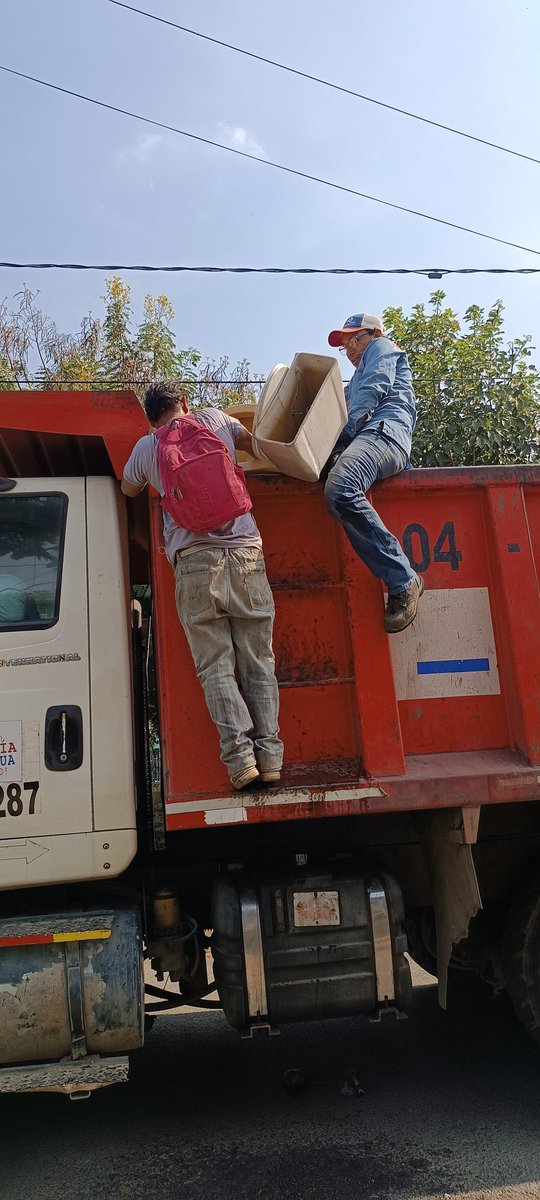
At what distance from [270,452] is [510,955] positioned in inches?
96.7

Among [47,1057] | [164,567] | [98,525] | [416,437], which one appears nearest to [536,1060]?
[47,1057]

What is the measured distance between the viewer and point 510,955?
3.75 m

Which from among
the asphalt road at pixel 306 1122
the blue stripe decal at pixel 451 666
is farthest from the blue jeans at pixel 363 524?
the asphalt road at pixel 306 1122

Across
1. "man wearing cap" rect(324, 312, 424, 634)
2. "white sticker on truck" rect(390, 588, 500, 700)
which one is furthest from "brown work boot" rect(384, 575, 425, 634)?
"white sticker on truck" rect(390, 588, 500, 700)

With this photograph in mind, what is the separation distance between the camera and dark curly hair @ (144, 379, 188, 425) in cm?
339

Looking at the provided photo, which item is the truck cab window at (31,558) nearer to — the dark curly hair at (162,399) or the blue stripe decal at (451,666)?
the dark curly hair at (162,399)

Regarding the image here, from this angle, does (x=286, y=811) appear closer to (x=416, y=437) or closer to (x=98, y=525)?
(x=98, y=525)

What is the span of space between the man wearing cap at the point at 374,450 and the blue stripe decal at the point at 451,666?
262 millimetres

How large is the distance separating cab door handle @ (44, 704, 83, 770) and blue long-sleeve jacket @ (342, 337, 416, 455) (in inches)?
66.1

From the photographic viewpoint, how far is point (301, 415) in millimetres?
3680

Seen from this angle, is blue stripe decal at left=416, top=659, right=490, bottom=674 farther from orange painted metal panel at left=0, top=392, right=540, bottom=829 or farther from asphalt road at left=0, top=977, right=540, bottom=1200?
asphalt road at left=0, top=977, right=540, bottom=1200

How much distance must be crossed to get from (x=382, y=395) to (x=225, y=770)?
5.89ft

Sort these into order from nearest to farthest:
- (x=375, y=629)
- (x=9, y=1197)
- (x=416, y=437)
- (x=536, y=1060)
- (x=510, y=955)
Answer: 1. (x=9, y=1197)
2. (x=375, y=629)
3. (x=510, y=955)
4. (x=536, y=1060)
5. (x=416, y=437)

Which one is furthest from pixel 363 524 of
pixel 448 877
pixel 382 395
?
pixel 448 877
